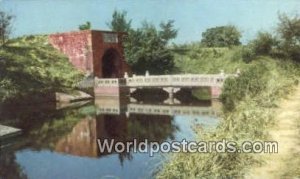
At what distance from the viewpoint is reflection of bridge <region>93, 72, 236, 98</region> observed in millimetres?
3684

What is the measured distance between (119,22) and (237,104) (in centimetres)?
103

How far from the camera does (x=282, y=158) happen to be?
8.68ft

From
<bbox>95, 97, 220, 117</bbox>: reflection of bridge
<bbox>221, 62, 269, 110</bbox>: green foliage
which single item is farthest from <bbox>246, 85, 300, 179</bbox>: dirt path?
<bbox>95, 97, 220, 117</bbox>: reflection of bridge

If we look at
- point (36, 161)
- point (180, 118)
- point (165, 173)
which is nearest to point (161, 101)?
point (180, 118)

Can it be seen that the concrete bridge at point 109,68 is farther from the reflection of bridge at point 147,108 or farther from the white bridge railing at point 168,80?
the reflection of bridge at point 147,108

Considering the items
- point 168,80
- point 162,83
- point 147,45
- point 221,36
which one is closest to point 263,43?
point 221,36

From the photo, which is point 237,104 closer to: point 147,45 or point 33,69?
point 147,45

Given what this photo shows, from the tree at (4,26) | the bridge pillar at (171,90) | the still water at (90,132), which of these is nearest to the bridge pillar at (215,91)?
the still water at (90,132)

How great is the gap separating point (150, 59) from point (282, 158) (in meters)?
1.61

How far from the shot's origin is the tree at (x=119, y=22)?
323 centimetres

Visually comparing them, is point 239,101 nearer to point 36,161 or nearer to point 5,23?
point 36,161

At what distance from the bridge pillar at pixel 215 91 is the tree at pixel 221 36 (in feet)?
1.70

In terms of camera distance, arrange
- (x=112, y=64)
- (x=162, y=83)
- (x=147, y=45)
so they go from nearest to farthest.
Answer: (x=147, y=45) < (x=162, y=83) < (x=112, y=64)

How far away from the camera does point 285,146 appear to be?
2725mm
